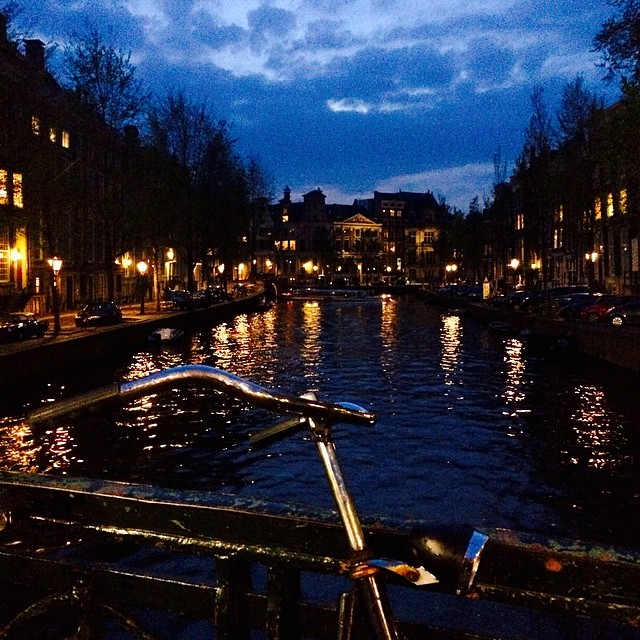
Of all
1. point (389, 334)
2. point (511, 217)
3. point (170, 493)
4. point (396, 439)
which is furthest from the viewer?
point (511, 217)

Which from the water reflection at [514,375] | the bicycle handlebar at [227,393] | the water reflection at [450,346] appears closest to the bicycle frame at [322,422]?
the bicycle handlebar at [227,393]

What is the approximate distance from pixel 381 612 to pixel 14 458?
16.8 meters

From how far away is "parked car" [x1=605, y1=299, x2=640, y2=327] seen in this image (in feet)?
129

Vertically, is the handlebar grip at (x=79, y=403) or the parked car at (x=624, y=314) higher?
the handlebar grip at (x=79, y=403)

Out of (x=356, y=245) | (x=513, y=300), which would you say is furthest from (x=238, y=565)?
(x=356, y=245)

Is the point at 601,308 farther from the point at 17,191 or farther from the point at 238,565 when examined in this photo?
the point at 238,565

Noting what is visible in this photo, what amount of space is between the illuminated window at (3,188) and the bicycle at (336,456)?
106ft

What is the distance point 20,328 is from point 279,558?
1369 inches

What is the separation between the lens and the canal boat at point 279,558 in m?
2.26

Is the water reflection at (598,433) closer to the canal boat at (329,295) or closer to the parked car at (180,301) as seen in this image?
the parked car at (180,301)

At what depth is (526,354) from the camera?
127 feet

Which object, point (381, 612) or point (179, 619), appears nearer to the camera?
point (381, 612)

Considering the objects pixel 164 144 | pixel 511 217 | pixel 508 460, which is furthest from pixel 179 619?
pixel 511 217

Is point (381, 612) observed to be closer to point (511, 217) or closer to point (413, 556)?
point (413, 556)
